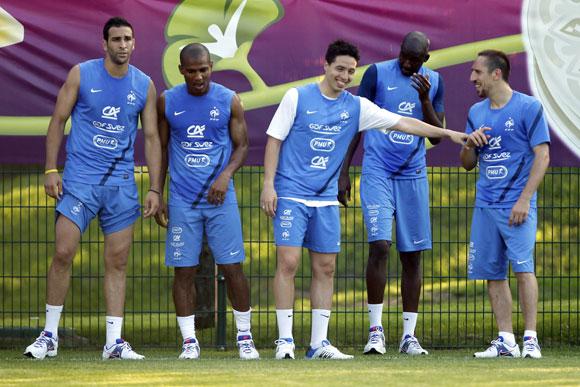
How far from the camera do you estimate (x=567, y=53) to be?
434 inches

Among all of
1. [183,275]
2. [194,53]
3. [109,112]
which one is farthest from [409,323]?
[109,112]

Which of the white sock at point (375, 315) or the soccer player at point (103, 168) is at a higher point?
the soccer player at point (103, 168)

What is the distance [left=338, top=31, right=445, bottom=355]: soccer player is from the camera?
401 inches

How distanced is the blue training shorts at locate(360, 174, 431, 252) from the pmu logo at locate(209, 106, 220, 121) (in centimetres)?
130

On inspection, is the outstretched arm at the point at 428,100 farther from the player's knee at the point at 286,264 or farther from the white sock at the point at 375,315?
the player's knee at the point at 286,264

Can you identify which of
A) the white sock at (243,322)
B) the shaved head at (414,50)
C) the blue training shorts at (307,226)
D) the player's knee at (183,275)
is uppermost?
the shaved head at (414,50)

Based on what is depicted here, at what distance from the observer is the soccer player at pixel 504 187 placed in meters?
9.77

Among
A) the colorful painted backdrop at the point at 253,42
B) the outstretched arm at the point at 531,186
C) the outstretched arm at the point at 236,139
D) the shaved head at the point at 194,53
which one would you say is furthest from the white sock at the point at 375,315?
the shaved head at the point at 194,53

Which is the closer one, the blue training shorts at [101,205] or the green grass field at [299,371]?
the green grass field at [299,371]

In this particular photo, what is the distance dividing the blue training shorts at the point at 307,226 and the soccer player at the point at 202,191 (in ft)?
1.38

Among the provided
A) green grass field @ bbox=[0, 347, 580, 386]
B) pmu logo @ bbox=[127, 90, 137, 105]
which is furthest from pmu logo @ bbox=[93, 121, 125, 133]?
green grass field @ bbox=[0, 347, 580, 386]

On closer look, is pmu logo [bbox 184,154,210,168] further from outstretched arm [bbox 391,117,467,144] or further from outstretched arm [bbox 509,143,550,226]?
outstretched arm [bbox 509,143,550,226]

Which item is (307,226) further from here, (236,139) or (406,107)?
(406,107)

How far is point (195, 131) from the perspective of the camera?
32.0 feet
